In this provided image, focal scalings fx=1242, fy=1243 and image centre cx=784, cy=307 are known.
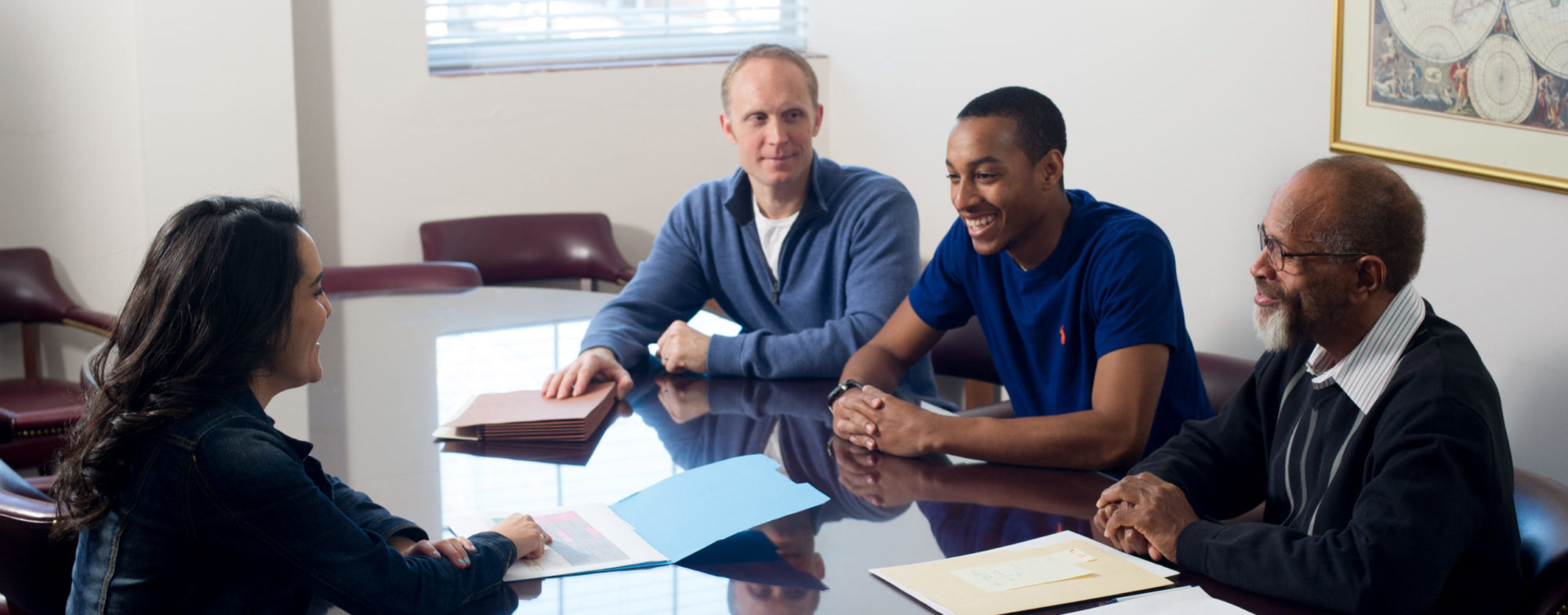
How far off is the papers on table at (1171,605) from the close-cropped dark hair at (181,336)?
0.87m

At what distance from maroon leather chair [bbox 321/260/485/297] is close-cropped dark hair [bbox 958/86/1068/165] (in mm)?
1836

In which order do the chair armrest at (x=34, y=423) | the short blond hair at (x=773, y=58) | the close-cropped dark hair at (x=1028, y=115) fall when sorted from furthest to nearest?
the chair armrest at (x=34, y=423) → the short blond hair at (x=773, y=58) → the close-cropped dark hair at (x=1028, y=115)

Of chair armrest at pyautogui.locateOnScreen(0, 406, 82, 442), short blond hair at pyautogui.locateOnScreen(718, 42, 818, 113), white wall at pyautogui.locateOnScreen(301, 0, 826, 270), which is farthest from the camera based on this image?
white wall at pyautogui.locateOnScreen(301, 0, 826, 270)

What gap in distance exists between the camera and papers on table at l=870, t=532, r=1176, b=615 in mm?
1268

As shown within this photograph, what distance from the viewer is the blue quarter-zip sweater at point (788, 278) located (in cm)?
233

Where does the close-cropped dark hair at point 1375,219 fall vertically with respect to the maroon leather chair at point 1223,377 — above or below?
above

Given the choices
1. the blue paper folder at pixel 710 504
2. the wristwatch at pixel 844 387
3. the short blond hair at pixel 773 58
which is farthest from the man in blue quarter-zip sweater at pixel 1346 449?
the short blond hair at pixel 773 58

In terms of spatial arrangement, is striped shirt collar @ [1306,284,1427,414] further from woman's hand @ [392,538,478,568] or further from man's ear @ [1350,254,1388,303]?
woman's hand @ [392,538,478,568]

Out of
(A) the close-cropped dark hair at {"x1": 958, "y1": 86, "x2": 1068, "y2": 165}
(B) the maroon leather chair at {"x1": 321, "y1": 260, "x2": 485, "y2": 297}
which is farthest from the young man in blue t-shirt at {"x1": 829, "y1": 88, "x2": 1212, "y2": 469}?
(B) the maroon leather chair at {"x1": 321, "y1": 260, "x2": 485, "y2": 297}

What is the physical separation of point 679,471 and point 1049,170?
80 centimetres

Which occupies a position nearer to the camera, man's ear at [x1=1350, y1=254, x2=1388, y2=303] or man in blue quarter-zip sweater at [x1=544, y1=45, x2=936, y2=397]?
man's ear at [x1=1350, y1=254, x2=1388, y2=303]

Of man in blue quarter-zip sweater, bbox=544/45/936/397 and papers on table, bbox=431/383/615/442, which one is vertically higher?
man in blue quarter-zip sweater, bbox=544/45/936/397

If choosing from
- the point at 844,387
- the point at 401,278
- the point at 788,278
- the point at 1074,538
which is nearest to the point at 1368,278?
the point at 1074,538

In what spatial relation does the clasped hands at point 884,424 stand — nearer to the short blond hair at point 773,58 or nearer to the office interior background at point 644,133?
the short blond hair at point 773,58
